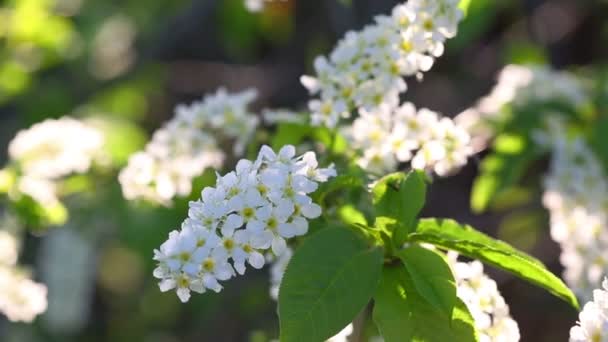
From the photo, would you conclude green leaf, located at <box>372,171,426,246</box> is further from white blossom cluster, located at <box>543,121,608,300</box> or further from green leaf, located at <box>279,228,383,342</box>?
white blossom cluster, located at <box>543,121,608,300</box>

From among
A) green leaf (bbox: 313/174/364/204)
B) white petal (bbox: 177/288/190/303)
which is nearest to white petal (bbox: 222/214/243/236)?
white petal (bbox: 177/288/190/303)

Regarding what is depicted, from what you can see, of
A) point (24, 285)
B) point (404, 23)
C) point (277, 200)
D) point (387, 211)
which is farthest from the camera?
point (24, 285)

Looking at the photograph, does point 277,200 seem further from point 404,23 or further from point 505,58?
point 505,58

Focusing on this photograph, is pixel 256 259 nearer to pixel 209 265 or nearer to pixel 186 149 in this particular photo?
pixel 209 265

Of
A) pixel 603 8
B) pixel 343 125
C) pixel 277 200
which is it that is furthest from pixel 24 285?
pixel 603 8

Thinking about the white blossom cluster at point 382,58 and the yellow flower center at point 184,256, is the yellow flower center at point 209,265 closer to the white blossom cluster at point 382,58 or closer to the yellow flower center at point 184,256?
the yellow flower center at point 184,256

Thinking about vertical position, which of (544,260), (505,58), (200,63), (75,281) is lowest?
(544,260)

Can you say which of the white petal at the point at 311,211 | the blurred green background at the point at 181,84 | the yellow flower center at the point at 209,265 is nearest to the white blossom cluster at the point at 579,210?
the blurred green background at the point at 181,84
